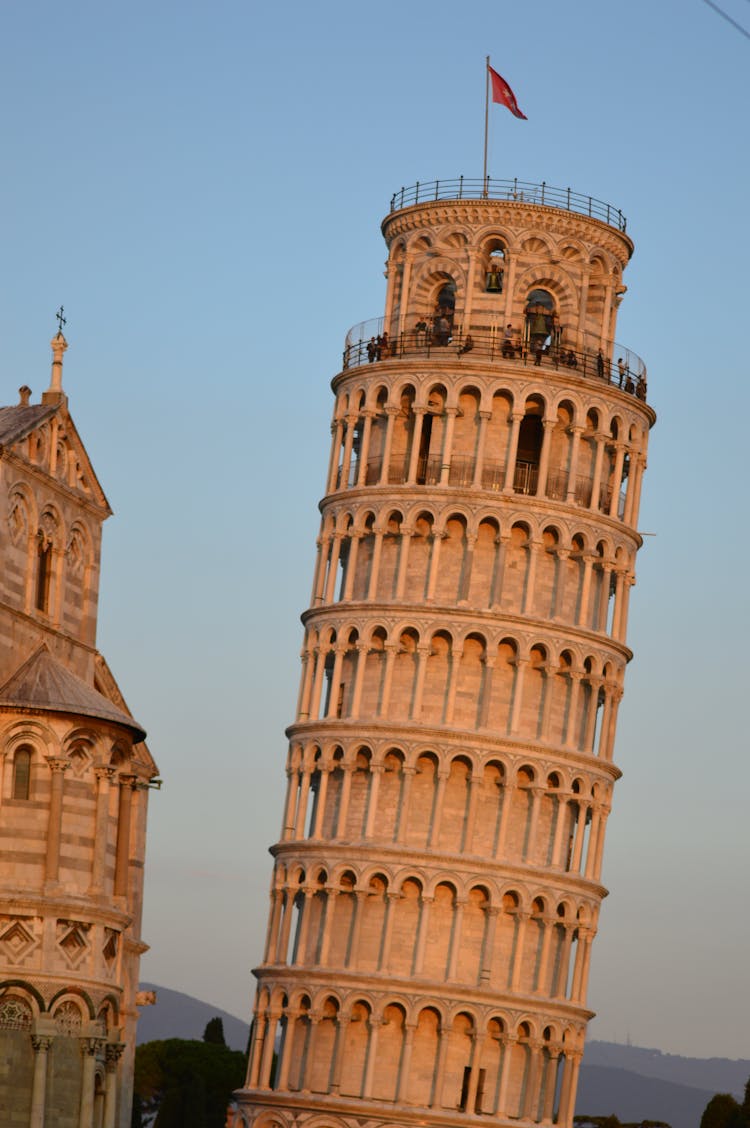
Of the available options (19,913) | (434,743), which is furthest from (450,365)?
(19,913)

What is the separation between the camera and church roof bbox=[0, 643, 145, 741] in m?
Answer: 71.1

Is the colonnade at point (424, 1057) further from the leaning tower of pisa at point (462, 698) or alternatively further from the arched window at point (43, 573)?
the arched window at point (43, 573)

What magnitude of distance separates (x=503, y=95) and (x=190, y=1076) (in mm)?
60466

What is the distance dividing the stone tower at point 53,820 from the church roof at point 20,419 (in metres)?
0.07

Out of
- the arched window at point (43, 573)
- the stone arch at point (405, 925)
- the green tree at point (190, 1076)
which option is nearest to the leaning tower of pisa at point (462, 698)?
Result: the stone arch at point (405, 925)

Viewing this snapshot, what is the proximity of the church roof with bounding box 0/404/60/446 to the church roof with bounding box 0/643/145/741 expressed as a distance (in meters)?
5.73

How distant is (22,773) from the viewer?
7106cm

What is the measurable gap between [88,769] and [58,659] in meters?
5.00

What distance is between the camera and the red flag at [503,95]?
114188 millimetres

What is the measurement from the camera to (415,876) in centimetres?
10938

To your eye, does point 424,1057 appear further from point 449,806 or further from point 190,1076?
point 190,1076

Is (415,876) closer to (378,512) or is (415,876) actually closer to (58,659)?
(378,512)

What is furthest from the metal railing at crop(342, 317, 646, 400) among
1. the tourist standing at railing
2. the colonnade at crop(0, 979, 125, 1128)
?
the colonnade at crop(0, 979, 125, 1128)

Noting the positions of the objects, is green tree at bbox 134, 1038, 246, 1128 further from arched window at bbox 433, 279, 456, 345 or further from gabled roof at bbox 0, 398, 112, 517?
gabled roof at bbox 0, 398, 112, 517
